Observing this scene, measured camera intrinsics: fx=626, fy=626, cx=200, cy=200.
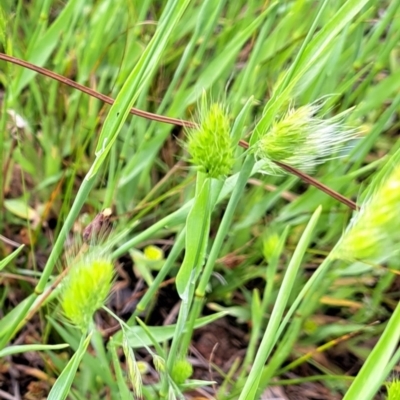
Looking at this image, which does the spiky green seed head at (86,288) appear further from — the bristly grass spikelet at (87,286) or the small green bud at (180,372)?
the small green bud at (180,372)

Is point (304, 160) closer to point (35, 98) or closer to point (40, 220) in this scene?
point (40, 220)

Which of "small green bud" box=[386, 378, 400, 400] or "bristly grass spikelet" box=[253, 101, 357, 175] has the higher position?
"bristly grass spikelet" box=[253, 101, 357, 175]

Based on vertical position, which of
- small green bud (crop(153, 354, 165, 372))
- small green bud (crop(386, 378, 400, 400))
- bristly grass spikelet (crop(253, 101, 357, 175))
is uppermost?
bristly grass spikelet (crop(253, 101, 357, 175))

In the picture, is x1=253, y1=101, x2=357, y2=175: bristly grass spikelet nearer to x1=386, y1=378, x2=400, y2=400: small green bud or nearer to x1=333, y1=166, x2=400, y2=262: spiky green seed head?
x1=333, y1=166, x2=400, y2=262: spiky green seed head

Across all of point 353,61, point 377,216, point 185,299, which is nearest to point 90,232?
point 185,299

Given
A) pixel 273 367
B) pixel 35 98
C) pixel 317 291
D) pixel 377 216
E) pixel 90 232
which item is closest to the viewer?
pixel 377 216

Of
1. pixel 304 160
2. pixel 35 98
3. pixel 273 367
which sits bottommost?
pixel 273 367

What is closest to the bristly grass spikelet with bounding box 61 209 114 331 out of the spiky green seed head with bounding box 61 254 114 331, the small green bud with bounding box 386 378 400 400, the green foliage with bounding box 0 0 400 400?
the spiky green seed head with bounding box 61 254 114 331

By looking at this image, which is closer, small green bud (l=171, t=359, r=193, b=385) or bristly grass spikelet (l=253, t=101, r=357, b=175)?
bristly grass spikelet (l=253, t=101, r=357, b=175)
